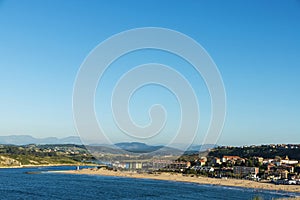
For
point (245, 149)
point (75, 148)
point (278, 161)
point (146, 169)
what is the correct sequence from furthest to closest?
point (75, 148) → point (245, 149) → point (146, 169) → point (278, 161)

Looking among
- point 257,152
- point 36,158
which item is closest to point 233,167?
point 257,152

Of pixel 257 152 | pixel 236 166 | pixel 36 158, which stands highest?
pixel 257 152

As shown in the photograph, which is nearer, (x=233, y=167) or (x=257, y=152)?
(x=233, y=167)

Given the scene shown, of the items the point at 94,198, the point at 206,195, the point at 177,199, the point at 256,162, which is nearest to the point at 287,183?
the point at 256,162

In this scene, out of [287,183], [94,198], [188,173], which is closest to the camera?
[94,198]

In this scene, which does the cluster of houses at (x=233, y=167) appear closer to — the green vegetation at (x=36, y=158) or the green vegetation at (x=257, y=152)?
the green vegetation at (x=257, y=152)

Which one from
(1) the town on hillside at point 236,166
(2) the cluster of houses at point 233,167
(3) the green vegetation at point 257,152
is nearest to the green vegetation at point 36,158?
(1) the town on hillside at point 236,166

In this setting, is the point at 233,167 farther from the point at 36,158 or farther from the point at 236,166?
the point at 36,158

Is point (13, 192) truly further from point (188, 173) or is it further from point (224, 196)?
point (188, 173)

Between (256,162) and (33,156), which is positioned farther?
(33,156)
